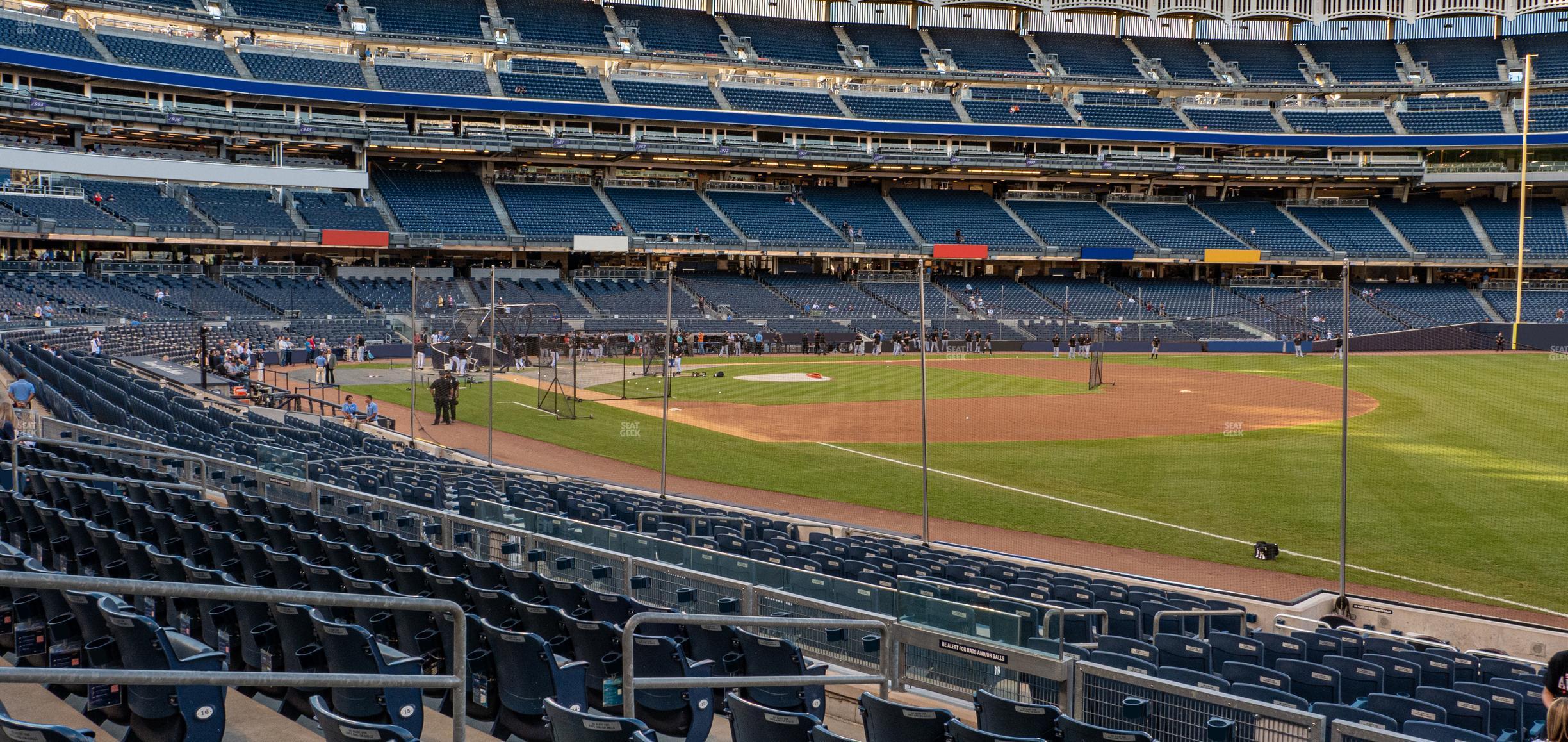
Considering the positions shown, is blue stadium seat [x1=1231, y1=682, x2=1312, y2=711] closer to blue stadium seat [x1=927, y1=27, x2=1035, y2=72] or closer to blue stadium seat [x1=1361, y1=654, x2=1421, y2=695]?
blue stadium seat [x1=1361, y1=654, x2=1421, y2=695]

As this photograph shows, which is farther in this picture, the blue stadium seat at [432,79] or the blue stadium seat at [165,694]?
the blue stadium seat at [432,79]

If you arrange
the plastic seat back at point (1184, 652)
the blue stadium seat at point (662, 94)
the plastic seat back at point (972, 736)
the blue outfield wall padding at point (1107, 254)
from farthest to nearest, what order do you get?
the blue outfield wall padding at point (1107, 254) < the blue stadium seat at point (662, 94) < the plastic seat back at point (1184, 652) < the plastic seat back at point (972, 736)

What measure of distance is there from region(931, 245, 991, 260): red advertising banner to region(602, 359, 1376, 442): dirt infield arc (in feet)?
94.2

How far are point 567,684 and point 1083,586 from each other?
755 cm

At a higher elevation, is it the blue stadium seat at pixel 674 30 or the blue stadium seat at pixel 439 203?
the blue stadium seat at pixel 674 30

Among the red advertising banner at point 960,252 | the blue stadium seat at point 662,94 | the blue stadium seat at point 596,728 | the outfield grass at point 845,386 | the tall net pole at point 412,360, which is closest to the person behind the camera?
the blue stadium seat at point 596,728

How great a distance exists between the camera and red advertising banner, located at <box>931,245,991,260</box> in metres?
74.6

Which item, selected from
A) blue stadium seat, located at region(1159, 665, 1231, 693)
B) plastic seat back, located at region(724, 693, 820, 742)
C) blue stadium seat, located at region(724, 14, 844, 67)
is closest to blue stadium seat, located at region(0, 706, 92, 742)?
plastic seat back, located at region(724, 693, 820, 742)

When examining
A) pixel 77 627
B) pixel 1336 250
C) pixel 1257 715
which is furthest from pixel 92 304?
pixel 1336 250

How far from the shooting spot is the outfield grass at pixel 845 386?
138ft

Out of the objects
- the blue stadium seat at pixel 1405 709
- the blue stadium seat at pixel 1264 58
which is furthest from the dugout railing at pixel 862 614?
the blue stadium seat at pixel 1264 58

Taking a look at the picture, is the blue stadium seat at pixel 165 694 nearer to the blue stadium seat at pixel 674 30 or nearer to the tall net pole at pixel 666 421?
the tall net pole at pixel 666 421

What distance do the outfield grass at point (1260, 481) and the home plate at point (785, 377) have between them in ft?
36.3

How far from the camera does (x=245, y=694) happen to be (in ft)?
25.5
